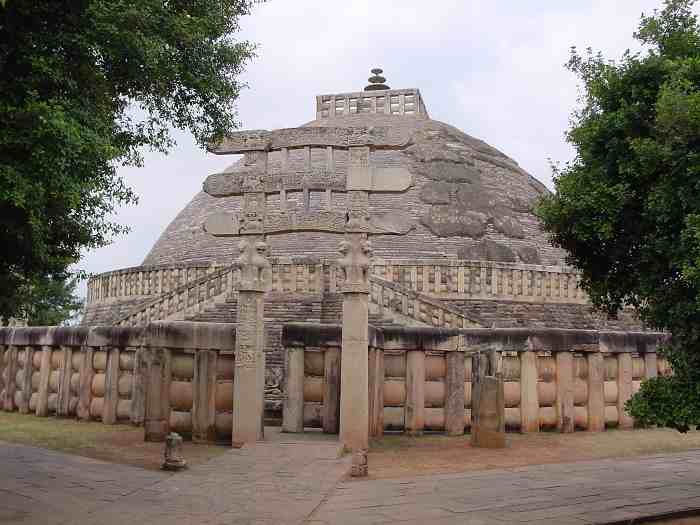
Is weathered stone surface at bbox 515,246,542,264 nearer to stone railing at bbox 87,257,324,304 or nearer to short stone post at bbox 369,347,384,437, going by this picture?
stone railing at bbox 87,257,324,304

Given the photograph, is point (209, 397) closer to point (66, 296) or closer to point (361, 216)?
point (361, 216)

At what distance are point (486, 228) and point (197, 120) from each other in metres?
23.4

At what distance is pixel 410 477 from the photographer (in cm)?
689

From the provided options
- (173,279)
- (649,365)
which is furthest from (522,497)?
(173,279)

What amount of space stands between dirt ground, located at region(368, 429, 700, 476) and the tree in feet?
12.2

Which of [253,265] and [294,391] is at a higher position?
[253,265]

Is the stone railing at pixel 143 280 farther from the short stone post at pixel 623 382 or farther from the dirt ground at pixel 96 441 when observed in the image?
the short stone post at pixel 623 382

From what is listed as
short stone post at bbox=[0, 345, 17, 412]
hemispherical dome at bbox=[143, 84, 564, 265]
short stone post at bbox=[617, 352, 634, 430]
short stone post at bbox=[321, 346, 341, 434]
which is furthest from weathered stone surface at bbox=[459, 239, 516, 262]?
short stone post at bbox=[321, 346, 341, 434]

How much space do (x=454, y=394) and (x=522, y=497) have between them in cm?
410

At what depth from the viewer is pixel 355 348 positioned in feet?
27.0

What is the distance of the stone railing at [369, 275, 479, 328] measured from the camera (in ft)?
54.1

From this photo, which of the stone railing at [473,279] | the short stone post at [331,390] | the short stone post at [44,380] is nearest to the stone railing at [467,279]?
the stone railing at [473,279]

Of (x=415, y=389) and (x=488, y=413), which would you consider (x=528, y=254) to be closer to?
(x=415, y=389)

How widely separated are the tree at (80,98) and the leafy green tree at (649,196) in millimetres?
3277
